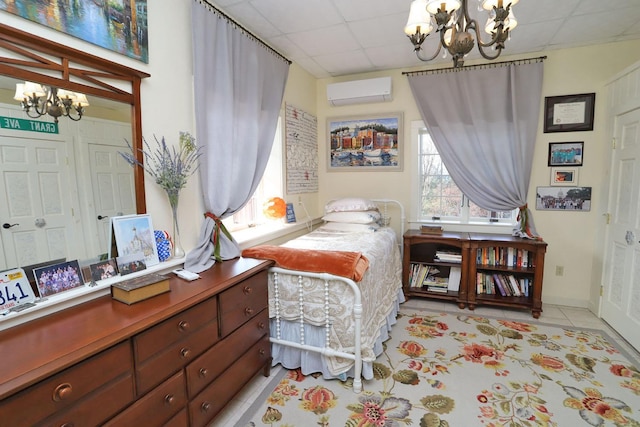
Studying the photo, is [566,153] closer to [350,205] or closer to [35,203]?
[350,205]

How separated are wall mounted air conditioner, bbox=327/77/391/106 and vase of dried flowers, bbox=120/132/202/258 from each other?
7.24 ft

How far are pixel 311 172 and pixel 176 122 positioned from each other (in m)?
2.07

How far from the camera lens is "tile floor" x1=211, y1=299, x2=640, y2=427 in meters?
1.97

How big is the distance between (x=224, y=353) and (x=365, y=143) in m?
2.94

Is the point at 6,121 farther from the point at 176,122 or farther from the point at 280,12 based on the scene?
the point at 280,12

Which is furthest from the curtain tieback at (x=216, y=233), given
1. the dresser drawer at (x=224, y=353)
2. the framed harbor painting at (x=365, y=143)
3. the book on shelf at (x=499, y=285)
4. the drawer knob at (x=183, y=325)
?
the book on shelf at (x=499, y=285)

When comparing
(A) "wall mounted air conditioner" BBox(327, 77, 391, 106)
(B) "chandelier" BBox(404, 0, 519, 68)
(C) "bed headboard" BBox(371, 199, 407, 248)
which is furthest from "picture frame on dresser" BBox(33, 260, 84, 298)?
(A) "wall mounted air conditioner" BBox(327, 77, 391, 106)

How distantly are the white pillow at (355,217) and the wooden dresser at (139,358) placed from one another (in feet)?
5.41

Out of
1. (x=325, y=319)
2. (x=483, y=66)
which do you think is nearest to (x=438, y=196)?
(x=483, y=66)

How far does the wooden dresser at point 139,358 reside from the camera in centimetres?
93

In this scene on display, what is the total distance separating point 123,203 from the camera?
65.7 inches

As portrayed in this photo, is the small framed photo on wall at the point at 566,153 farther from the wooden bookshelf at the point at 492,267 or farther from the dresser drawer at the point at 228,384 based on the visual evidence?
the dresser drawer at the point at 228,384

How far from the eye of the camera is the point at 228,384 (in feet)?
5.57

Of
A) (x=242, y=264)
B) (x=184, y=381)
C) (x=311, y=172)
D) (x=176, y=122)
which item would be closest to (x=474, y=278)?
(x=311, y=172)
